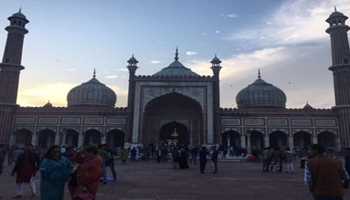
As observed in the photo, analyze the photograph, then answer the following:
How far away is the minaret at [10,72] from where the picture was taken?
29511 mm

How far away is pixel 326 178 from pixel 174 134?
95.5 ft

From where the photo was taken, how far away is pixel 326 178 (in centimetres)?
361

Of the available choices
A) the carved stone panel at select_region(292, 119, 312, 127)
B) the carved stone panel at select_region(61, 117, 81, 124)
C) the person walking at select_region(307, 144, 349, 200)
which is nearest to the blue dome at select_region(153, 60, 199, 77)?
the carved stone panel at select_region(61, 117, 81, 124)

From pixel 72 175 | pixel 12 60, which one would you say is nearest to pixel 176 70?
pixel 12 60

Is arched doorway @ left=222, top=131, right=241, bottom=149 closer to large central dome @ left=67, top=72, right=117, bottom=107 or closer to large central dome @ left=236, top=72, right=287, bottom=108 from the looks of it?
large central dome @ left=236, top=72, right=287, bottom=108

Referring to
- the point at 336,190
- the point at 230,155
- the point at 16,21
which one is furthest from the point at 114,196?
the point at 16,21

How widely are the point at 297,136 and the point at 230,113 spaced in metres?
7.73

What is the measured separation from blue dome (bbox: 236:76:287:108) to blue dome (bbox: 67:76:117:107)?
50.9ft

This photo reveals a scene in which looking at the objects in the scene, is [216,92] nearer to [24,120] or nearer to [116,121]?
[116,121]

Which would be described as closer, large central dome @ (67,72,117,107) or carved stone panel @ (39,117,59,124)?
carved stone panel @ (39,117,59,124)

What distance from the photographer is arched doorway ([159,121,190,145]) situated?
32.0 m

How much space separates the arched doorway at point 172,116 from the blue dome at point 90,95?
29.1 feet

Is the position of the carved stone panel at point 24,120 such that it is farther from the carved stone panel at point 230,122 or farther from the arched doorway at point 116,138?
the carved stone panel at point 230,122

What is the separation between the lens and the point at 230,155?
2639cm
